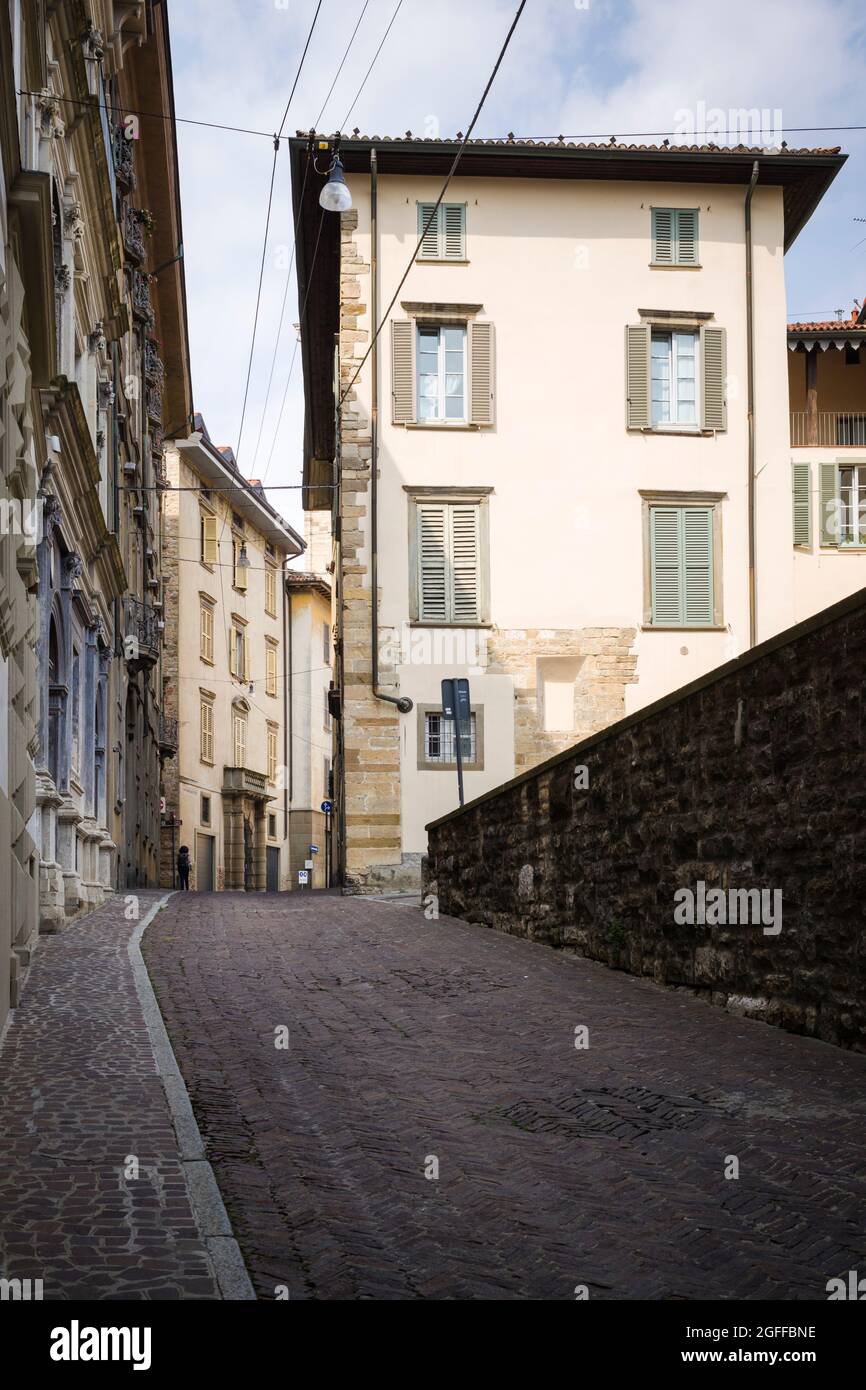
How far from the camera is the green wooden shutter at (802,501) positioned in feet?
97.5

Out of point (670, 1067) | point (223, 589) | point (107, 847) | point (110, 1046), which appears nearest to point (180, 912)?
point (107, 847)

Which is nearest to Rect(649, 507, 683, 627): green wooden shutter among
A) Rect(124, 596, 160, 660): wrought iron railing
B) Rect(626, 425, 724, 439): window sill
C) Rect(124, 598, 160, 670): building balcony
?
Rect(626, 425, 724, 439): window sill

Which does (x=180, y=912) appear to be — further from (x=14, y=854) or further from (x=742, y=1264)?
(x=742, y=1264)

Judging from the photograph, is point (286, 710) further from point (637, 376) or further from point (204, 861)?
point (637, 376)

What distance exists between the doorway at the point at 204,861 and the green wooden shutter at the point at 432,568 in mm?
22147

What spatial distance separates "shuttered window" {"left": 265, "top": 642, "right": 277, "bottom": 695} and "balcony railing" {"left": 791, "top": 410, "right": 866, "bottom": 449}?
28.9 m

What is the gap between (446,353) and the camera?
27859 millimetres

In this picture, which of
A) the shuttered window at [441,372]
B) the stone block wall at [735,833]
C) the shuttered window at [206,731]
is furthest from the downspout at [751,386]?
the shuttered window at [206,731]

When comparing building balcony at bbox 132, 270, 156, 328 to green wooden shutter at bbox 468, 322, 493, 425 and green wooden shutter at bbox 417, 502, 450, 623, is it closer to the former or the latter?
green wooden shutter at bbox 468, 322, 493, 425

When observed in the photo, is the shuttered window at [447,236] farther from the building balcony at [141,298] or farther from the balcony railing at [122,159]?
the building balcony at [141,298]

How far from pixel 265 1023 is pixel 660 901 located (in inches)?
132

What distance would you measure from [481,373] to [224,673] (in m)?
25.0

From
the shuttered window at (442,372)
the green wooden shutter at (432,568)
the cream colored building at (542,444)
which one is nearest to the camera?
the cream colored building at (542,444)

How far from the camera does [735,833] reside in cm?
1084
